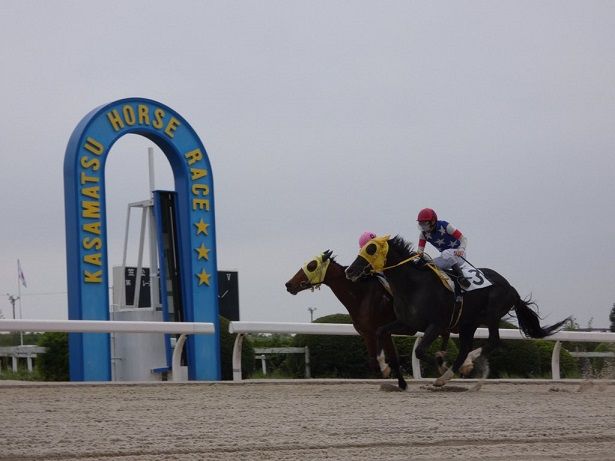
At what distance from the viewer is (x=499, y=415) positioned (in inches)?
332

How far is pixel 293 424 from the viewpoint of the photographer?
7.36 m

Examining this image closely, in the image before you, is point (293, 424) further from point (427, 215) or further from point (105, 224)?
point (105, 224)

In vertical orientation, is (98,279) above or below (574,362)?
above

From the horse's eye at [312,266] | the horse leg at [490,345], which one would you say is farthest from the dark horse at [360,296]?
the horse leg at [490,345]

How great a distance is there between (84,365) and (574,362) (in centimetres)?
853

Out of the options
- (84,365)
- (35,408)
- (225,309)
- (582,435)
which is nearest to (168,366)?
(84,365)

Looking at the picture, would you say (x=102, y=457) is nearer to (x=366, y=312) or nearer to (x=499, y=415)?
(x=499, y=415)

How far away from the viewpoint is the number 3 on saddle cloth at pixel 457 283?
37.2 ft

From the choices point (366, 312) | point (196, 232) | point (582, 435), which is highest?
point (196, 232)

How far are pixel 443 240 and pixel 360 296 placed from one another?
1.26 meters

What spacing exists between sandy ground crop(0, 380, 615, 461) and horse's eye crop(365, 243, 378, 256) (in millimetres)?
1413

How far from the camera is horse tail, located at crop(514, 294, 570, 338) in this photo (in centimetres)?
1270

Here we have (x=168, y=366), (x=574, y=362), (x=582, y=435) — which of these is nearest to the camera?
(x=582, y=435)

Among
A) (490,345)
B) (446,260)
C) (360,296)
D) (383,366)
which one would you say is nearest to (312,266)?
(360,296)
